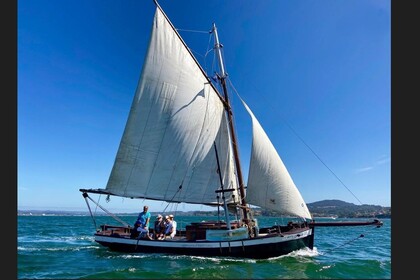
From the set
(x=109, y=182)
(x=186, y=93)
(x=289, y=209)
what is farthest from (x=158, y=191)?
(x=289, y=209)

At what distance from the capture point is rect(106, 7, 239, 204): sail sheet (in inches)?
895

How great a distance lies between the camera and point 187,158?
23.4 m

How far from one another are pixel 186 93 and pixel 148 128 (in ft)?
13.7

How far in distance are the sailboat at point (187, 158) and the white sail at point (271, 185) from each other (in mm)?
67

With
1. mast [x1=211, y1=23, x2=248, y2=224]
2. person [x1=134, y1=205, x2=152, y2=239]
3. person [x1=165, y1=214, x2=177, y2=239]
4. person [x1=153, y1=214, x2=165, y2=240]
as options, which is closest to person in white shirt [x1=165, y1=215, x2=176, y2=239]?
person [x1=165, y1=214, x2=177, y2=239]

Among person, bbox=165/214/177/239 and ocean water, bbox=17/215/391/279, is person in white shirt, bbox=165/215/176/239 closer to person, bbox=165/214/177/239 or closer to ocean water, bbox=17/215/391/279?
person, bbox=165/214/177/239

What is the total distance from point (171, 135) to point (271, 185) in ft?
27.7

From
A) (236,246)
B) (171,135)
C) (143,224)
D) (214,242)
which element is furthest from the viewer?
(171,135)

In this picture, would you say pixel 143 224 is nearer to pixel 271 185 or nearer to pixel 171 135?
pixel 171 135

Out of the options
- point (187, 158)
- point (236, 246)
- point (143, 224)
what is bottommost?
point (236, 246)

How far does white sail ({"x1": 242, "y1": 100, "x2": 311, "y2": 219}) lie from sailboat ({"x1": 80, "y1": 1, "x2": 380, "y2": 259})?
2.6 inches

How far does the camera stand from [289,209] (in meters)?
20.5

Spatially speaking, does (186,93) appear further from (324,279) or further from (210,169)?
(324,279)

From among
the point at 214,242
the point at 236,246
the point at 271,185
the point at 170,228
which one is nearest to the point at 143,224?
the point at 170,228
